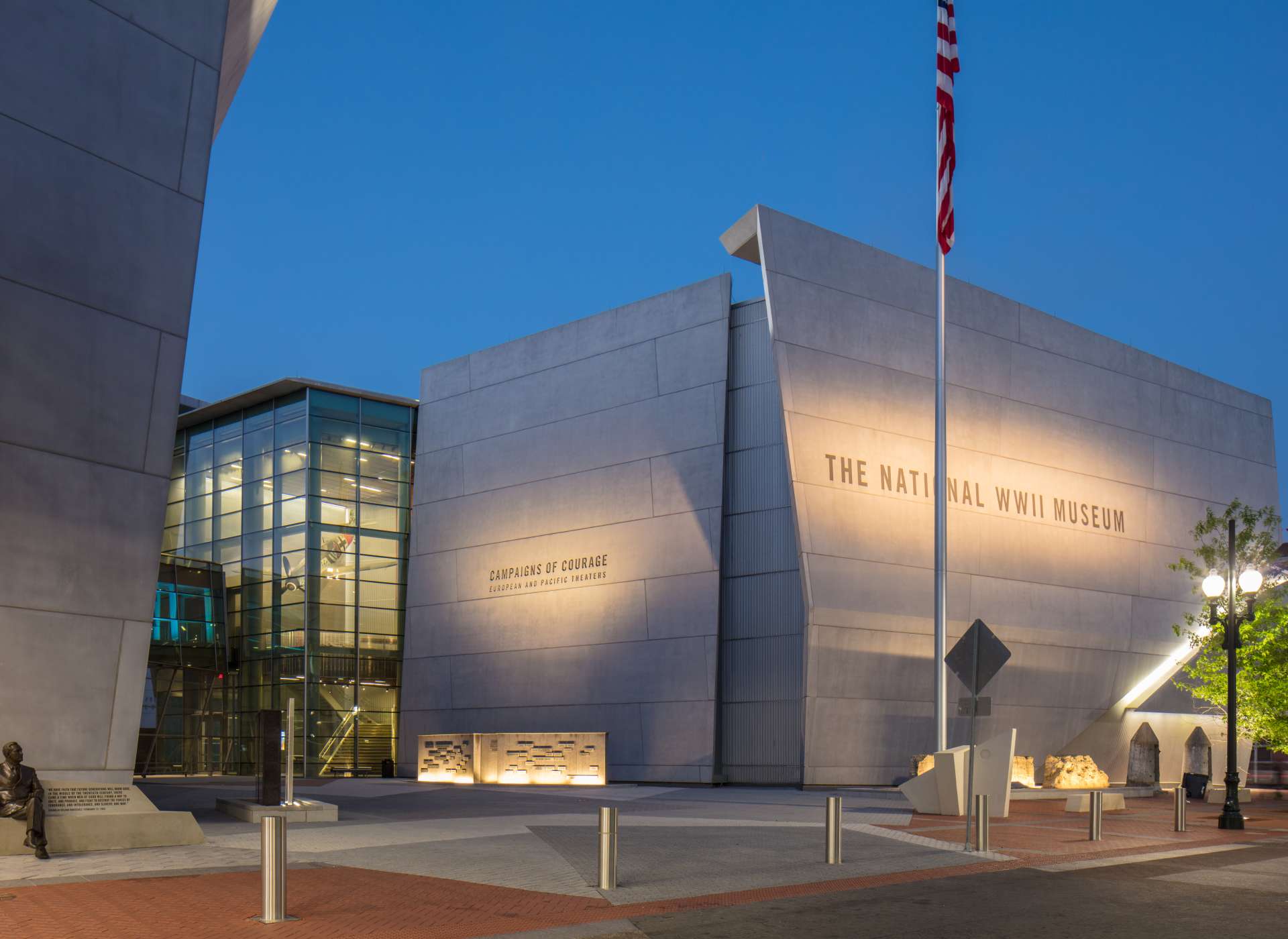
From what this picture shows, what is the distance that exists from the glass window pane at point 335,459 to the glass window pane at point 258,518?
282 cm

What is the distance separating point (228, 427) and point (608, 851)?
39.1 m

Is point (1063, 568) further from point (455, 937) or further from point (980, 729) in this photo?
point (455, 937)

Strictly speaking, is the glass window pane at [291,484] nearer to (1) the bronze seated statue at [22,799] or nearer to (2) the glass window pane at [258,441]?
(2) the glass window pane at [258,441]

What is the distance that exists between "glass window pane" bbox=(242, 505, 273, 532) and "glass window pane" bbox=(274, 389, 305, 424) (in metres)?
3.28

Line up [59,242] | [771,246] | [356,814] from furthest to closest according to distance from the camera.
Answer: [771,246] → [356,814] → [59,242]

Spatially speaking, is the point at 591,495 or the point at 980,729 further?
the point at 591,495

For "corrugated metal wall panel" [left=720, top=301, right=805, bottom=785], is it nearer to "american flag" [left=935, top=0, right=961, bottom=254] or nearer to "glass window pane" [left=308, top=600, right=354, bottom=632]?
"american flag" [left=935, top=0, right=961, bottom=254]

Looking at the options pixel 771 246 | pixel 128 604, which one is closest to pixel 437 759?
pixel 771 246

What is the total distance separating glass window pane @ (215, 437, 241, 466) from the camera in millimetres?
47094

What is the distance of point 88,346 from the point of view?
16.3 meters

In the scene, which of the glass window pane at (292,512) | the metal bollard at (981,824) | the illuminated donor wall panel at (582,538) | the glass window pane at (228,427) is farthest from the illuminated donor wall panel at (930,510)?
the glass window pane at (228,427)

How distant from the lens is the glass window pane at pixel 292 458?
44.2 m

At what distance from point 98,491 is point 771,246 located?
19942mm

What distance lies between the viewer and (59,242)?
16.0 m
